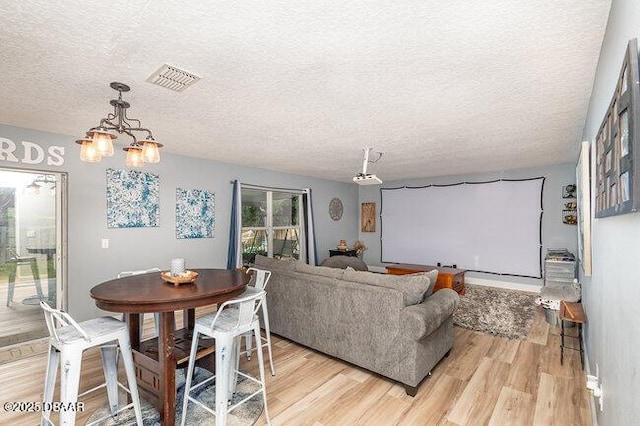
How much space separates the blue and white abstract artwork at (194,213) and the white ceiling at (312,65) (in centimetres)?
123

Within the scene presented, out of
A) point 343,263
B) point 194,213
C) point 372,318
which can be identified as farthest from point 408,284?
point 194,213

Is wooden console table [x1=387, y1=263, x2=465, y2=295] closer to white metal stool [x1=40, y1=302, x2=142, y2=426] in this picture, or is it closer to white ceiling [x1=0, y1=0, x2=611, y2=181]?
white ceiling [x1=0, y1=0, x2=611, y2=181]

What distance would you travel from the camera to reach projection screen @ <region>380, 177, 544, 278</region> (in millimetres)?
5590

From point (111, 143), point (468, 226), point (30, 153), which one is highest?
point (30, 153)

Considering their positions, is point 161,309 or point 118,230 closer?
point 161,309

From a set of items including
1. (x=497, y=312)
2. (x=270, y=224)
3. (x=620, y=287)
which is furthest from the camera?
(x=270, y=224)

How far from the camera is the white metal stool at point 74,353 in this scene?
1686 millimetres

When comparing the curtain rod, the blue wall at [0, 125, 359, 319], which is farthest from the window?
the blue wall at [0, 125, 359, 319]

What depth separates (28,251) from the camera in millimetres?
3721

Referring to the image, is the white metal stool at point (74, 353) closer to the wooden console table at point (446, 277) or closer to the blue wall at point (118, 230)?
the blue wall at point (118, 230)

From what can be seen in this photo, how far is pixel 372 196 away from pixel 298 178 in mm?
2392

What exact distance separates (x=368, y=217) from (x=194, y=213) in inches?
183

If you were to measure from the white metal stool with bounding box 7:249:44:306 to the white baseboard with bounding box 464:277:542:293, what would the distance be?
718 cm

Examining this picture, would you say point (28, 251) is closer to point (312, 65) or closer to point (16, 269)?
point (16, 269)
